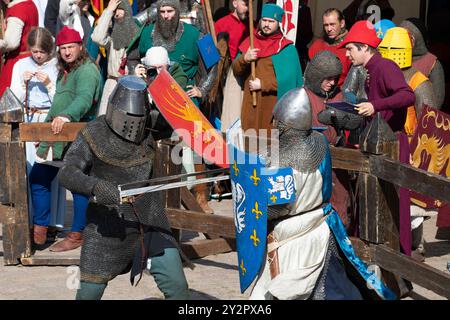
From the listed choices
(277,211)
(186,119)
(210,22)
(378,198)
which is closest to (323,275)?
(277,211)

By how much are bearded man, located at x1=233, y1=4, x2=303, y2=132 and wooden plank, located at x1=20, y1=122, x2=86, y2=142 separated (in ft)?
5.87

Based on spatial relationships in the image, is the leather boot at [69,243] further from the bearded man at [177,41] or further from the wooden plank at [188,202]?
the bearded man at [177,41]

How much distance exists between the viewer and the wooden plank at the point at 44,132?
7.92 metres

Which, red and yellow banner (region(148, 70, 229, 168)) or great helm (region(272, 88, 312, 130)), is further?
red and yellow banner (region(148, 70, 229, 168))

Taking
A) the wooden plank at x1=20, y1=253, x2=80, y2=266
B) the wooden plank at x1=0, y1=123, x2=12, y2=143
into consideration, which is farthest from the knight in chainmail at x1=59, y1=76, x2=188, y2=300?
the wooden plank at x1=0, y1=123, x2=12, y2=143

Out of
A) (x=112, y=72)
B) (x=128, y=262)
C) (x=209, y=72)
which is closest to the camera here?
(x=128, y=262)

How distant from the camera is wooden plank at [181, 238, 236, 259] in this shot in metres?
8.12

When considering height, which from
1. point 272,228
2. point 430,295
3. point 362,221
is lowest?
point 430,295

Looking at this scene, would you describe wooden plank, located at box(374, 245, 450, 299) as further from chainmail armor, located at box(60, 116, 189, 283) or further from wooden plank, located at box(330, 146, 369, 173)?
chainmail armor, located at box(60, 116, 189, 283)

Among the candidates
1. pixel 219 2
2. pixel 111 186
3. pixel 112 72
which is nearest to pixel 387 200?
pixel 111 186

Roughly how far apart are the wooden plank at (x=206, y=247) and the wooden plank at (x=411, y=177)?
1.69 m

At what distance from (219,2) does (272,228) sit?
775 cm

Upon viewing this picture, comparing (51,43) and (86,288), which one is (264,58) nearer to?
(51,43)
